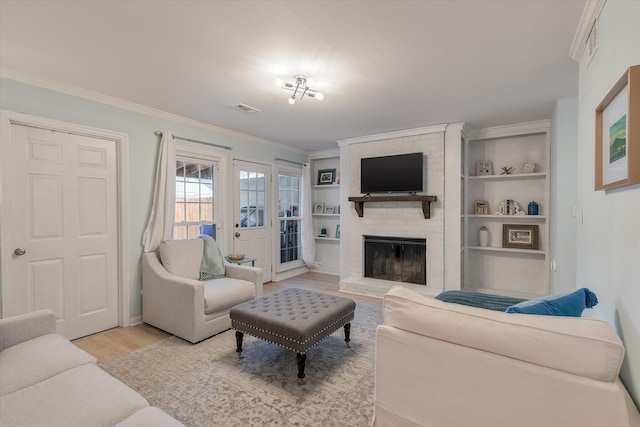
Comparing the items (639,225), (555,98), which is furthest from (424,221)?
(639,225)

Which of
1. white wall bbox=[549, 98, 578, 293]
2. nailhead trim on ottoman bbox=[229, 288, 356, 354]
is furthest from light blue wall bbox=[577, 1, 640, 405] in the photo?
nailhead trim on ottoman bbox=[229, 288, 356, 354]

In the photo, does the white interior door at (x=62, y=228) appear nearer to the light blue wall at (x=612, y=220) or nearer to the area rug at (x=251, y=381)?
the area rug at (x=251, y=381)

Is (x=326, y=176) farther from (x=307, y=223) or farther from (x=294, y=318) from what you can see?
(x=294, y=318)

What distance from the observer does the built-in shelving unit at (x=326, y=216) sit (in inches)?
233

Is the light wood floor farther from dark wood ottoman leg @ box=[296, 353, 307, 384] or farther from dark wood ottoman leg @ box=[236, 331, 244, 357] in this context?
dark wood ottoman leg @ box=[296, 353, 307, 384]

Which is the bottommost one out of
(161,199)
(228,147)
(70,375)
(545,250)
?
(70,375)

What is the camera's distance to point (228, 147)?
435cm

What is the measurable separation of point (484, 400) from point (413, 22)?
Answer: 2.05 meters

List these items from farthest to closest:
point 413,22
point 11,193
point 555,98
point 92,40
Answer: point 555,98 → point 11,193 → point 92,40 → point 413,22

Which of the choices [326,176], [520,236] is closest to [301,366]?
[520,236]

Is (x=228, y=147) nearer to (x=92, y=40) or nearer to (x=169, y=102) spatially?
(x=169, y=102)

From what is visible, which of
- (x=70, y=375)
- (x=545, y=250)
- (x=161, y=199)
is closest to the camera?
(x=70, y=375)

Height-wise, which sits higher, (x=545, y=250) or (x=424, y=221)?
(x=424, y=221)

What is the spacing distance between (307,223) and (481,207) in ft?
9.82
